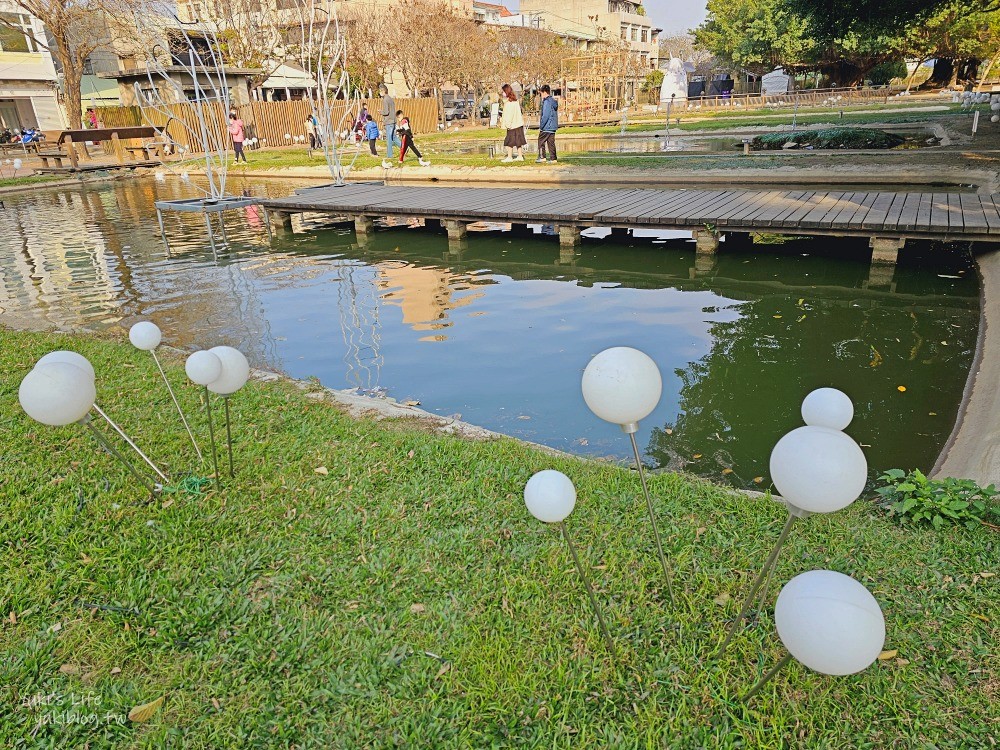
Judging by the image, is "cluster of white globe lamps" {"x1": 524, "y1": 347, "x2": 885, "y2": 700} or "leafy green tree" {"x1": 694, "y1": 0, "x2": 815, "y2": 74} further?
"leafy green tree" {"x1": 694, "y1": 0, "x2": 815, "y2": 74}

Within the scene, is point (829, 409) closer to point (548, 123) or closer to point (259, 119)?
point (548, 123)

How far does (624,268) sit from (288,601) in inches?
277

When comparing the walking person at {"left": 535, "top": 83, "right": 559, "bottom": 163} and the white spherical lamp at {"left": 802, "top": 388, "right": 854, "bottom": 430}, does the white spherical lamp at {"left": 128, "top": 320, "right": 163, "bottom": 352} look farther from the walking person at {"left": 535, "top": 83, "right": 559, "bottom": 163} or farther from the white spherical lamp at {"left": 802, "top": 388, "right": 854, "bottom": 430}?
the walking person at {"left": 535, "top": 83, "right": 559, "bottom": 163}

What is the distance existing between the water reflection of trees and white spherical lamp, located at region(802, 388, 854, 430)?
1.63m

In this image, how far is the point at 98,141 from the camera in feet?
84.4

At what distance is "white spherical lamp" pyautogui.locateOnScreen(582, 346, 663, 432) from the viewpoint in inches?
82.4

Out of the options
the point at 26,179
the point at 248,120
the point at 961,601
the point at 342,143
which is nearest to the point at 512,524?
the point at 961,601

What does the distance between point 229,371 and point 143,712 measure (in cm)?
145

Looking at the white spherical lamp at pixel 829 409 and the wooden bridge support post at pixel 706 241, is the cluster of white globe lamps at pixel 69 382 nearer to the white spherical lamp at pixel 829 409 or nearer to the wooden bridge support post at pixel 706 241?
the white spherical lamp at pixel 829 409

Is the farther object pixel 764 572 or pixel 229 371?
pixel 229 371

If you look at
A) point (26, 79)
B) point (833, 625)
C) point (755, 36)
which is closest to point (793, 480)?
point (833, 625)

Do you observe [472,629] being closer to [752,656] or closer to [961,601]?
[752,656]

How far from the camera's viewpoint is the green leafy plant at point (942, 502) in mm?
3045

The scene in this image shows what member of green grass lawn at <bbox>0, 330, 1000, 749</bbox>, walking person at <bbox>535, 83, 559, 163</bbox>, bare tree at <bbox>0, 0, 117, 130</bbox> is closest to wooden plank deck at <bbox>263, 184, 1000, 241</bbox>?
walking person at <bbox>535, 83, 559, 163</bbox>
